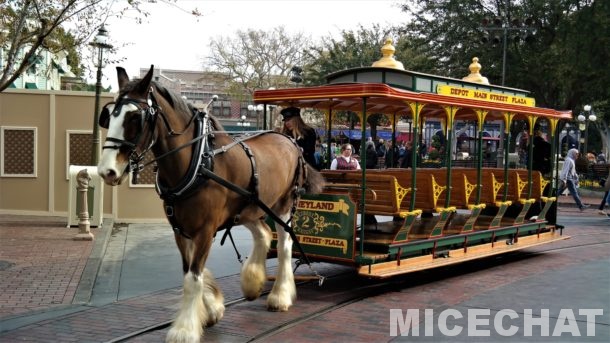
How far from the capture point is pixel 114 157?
16.5 feet

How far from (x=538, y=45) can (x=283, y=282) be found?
1012 inches

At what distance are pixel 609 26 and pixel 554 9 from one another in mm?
3969

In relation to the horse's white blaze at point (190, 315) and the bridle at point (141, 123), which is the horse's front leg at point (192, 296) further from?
the bridle at point (141, 123)

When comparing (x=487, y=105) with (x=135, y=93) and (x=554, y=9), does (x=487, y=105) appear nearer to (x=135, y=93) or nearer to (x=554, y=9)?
(x=135, y=93)

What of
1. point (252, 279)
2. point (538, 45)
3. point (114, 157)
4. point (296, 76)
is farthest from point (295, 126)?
point (538, 45)

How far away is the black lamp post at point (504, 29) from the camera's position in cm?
2533

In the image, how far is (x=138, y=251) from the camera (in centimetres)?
1045

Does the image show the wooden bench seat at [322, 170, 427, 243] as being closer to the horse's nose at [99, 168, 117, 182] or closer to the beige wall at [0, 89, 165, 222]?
the horse's nose at [99, 168, 117, 182]

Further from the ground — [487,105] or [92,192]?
[487,105]

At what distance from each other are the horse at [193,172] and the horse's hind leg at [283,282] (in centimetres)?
1

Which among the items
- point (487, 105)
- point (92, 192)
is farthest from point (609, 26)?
point (92, 192)

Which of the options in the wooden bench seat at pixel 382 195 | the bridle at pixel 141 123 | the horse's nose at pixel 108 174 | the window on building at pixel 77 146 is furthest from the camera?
the window on building at pixel 77 146

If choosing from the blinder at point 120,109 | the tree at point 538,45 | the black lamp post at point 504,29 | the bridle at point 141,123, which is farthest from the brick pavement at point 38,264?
the tree at point 538,45

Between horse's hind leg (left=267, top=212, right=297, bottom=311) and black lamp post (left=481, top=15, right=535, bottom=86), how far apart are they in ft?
64.2
